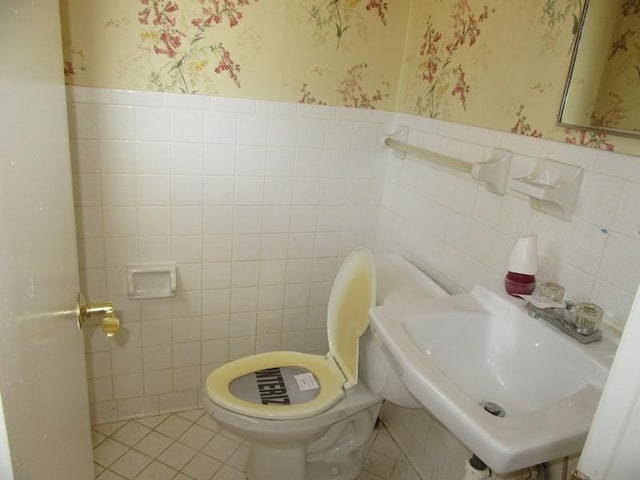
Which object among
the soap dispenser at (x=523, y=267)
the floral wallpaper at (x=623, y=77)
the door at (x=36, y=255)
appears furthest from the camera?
the soap dispenser at (x=523, y=267)

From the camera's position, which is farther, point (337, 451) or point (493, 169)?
point (337, 451)

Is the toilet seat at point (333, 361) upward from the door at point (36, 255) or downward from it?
downward

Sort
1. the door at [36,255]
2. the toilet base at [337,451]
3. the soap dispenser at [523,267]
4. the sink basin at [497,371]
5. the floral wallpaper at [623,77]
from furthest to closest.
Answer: the toilet base at [337,451]
the soap dispenser at [523,267]
the floral wallpaper at [623,77]
the sink basin at [497,371]
the door at [36,255]

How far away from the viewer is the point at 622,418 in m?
0.46

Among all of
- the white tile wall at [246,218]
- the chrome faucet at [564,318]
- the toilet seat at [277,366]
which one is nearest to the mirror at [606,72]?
the white tile wall at [246,218]

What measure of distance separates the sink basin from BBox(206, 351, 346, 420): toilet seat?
18.1 inches

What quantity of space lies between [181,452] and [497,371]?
1.27m

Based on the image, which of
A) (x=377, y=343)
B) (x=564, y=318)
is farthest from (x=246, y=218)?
(x=564, y=318)

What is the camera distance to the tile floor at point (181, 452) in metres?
1.66

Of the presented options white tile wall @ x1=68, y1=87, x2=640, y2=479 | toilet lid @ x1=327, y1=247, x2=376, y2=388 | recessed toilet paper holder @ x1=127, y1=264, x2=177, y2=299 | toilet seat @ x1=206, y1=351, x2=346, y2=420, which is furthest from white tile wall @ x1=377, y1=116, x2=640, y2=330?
recessed toilet paper holder @ x1=127, y1=264, x2=177, y2=299

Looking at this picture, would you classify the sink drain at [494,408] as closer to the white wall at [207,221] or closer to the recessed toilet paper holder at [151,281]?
the white wall at [207,221]

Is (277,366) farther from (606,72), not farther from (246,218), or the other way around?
(606,72)

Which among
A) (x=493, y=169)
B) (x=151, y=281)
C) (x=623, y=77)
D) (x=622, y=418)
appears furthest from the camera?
(x=151, y=281)

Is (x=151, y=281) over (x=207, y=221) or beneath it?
beneath
